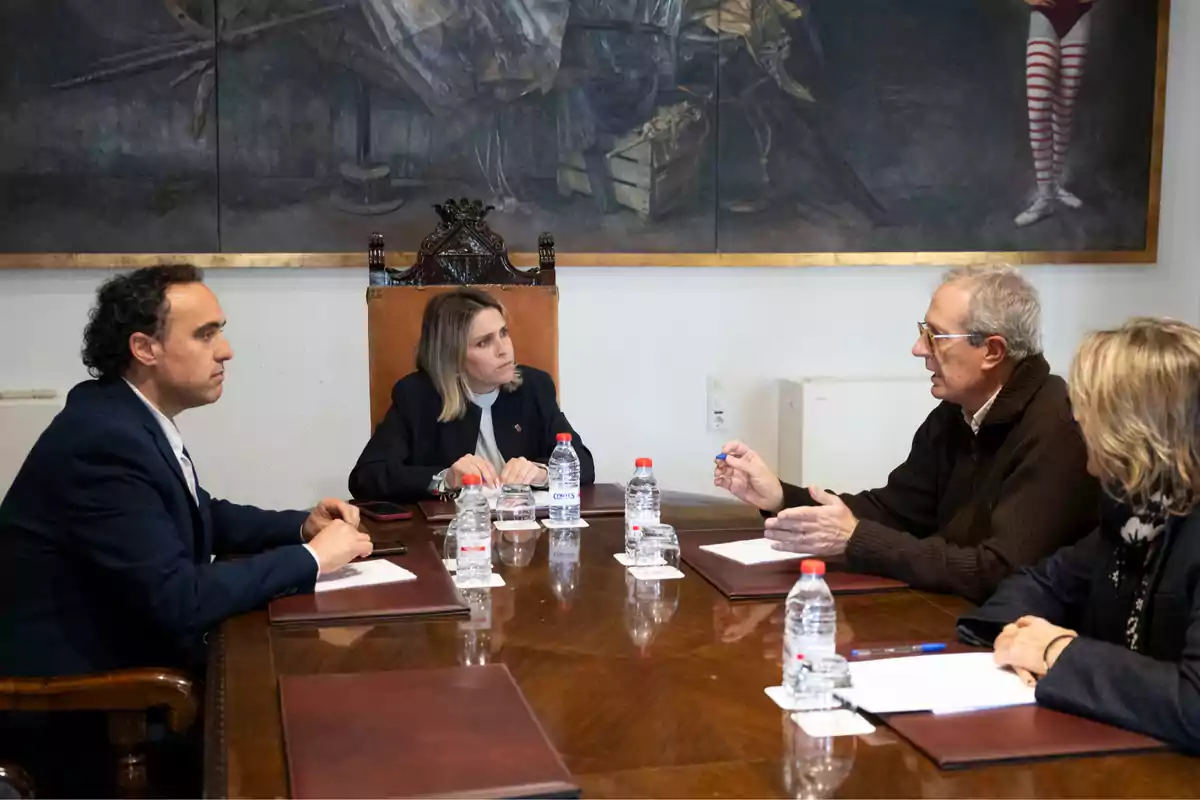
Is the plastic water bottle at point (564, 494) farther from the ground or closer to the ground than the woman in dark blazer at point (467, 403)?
closer to the ground

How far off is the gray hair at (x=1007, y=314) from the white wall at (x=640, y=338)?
2.07 meters

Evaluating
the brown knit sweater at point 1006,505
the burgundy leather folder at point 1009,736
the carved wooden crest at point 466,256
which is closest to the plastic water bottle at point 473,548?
the brown knit sweater at point 1006,505

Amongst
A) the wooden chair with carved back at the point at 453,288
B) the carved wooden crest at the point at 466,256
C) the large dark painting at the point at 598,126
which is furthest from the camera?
the large dark painting at the point at 598,126

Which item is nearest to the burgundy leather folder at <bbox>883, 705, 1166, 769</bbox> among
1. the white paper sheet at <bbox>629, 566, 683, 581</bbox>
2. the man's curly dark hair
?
the white paper sheet at <bbox>629, 566, 683, 581</bbox>

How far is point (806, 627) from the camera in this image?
1.58 m

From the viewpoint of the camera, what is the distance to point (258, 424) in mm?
4043

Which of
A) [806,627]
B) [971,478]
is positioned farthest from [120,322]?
[971,478]

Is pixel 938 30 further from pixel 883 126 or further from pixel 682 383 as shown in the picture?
pixel 682 383

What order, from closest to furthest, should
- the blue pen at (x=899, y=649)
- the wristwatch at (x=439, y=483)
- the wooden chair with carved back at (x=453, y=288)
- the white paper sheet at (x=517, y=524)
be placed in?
the blue pen at (x=899, y=649), the white paper sheet at (x=517, y=524), the wristwatch at (x=439, y=483), the wooden chair with carved back at (x=453, y=288)

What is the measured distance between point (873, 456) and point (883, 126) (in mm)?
1250

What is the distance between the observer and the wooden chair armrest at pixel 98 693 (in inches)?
69.2

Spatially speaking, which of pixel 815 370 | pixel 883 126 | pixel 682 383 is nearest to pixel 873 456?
pixel 815 370

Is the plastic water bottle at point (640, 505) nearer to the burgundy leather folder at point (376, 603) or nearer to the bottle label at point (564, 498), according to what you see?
the bottle label at point (564, 498)

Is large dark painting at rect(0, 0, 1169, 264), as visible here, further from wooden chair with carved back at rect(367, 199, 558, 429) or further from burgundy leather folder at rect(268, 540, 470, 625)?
burgundy leather folder at rect(268, 540, 470, 625)
